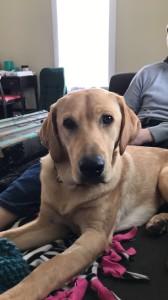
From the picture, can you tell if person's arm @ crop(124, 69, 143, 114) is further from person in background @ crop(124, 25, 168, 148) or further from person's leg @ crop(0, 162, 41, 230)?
person's leg @ crop(0, 162, 41, 230)

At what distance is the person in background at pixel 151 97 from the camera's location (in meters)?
1.82

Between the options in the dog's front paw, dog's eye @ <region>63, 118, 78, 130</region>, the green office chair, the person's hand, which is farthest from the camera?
the green office chair

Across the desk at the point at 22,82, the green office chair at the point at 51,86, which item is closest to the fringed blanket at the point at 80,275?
the green office chair at the point at 51,86

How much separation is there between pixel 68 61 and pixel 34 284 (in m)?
3.98

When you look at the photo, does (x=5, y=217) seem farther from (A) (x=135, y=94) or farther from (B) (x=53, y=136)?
(A) (x=135, y=94)

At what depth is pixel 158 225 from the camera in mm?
1224

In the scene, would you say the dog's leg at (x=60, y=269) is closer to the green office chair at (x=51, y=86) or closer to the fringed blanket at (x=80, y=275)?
the fringed blanket at (x=80, y=275)

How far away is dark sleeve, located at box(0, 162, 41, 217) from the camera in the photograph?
4.42 feet

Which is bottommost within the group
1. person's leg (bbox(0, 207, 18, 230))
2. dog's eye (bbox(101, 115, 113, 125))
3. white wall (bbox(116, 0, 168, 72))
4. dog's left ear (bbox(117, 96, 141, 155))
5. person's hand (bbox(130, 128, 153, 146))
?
person's leg (bbox(0, 207, 18, 230))

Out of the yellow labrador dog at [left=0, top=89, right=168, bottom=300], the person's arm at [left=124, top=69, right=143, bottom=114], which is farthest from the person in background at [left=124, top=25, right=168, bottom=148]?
the yellow labrador dog at [left=0, top=89, right=168, bottom=300]

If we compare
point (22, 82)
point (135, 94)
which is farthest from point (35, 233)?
point (22, 82)

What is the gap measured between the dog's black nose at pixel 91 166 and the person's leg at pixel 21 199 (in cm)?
45

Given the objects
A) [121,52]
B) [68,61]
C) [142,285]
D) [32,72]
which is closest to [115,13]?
[121,52]

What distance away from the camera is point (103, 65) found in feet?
14.1
